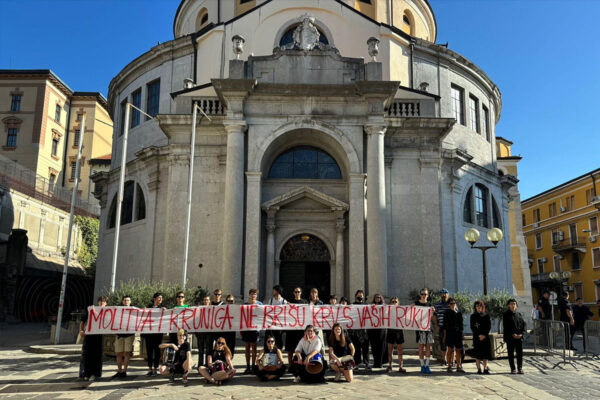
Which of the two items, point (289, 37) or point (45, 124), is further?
point (45, 124)

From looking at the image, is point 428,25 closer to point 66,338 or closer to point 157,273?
point 157,273

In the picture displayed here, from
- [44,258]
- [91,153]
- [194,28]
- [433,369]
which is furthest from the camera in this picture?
[91,153]

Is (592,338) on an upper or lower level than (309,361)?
upper

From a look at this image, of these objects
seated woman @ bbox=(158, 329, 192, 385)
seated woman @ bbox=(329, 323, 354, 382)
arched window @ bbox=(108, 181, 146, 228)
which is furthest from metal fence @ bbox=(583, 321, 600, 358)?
arched window @ bbox=(108, 181, 146, 228)

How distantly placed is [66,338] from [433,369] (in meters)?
15.8

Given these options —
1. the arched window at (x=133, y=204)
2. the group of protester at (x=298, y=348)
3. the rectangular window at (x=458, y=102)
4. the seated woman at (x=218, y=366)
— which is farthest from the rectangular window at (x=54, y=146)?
the seated woman at (x=218, y=366)

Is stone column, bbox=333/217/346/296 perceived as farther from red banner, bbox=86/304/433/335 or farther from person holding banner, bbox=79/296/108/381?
person holding banner, bbox=79/296/108/381

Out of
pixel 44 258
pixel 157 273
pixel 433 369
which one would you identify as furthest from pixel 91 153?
pixel 433 369

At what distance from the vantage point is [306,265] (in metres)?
21.9

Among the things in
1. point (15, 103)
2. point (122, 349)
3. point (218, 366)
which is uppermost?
Answer: point (15, 103)

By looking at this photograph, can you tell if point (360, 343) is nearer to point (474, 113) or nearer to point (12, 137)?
point (474, 113)

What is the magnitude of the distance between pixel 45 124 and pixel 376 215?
163 feet

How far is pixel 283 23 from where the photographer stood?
26.5 m

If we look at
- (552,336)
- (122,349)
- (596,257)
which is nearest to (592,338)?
(552,336)
